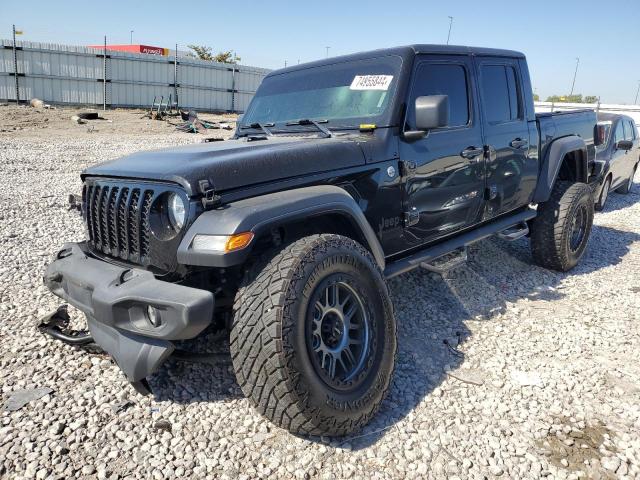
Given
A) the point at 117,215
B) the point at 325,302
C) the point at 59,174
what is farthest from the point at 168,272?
the point at 59,174

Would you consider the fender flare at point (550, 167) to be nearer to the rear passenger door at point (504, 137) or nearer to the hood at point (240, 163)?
the rear passenger door at point (504, 137)

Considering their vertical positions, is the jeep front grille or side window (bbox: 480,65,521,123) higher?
side window (bbox: 480,65,521,123)

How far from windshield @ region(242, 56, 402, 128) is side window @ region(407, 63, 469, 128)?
0.64ft

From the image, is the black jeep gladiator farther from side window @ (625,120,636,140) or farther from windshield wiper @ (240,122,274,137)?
side window @ (625,120,636,140)

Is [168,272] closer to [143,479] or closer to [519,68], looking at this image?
[143,479]

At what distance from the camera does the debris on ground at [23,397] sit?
2525mm

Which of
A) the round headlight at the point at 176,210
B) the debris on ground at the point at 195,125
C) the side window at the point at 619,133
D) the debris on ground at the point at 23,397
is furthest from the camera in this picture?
the debris on ground at the point at 195,125

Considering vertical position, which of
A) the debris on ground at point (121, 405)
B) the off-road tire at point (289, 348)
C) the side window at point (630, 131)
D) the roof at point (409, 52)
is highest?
the roof at point (409, 52)

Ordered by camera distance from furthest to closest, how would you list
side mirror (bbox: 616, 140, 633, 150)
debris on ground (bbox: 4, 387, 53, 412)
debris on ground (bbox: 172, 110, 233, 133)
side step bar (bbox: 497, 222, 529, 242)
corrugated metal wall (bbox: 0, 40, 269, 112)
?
corrugated metal wall (bbox: 0, 40, 269, 112), debris on ground (bbox: 172, 110, 233, 133), side mirror (bbox: 616, 140, 633, 150), side step bar (bbox: 497, 222, 529, 242), debris on ground (bbox: 4, 387, 53, 412)

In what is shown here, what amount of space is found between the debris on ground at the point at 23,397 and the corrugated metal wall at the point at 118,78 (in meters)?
18.9

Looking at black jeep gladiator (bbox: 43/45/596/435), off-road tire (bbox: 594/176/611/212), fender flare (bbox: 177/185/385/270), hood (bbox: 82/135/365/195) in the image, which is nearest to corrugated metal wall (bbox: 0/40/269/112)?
black jeep gladiator (bbox: 43/45/596/435)

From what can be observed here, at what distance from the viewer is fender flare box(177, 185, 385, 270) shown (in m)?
2.15

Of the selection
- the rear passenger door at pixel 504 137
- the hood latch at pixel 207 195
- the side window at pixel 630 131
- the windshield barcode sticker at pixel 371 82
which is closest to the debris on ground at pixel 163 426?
the hood latch at pixel 207 195

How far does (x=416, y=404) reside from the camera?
2699 mm
